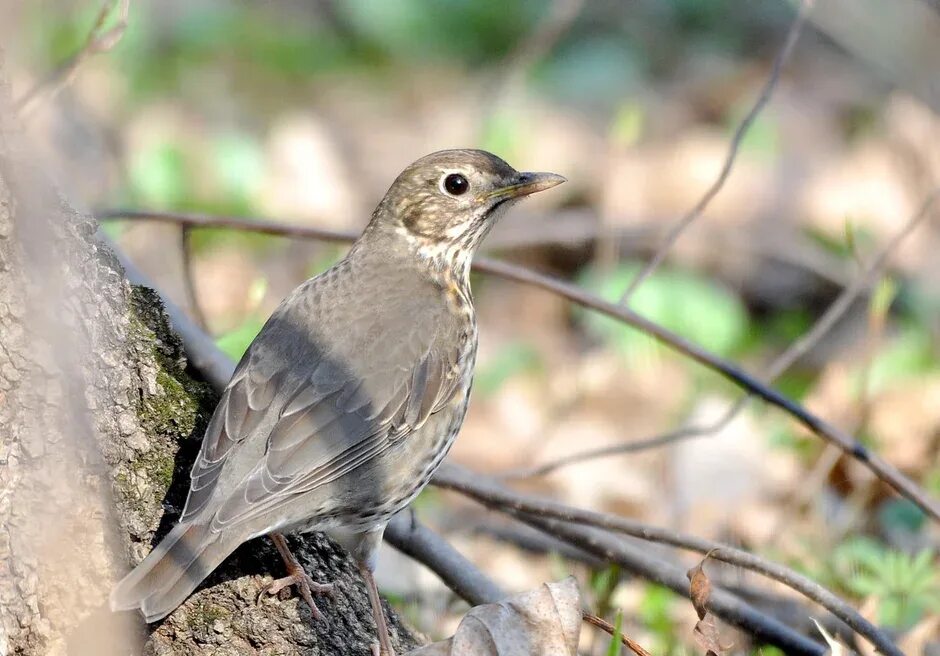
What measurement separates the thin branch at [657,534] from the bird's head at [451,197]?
25.4 inches

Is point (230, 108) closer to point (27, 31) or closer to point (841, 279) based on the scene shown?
point (27, 31)

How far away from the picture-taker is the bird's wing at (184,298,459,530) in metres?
2.80

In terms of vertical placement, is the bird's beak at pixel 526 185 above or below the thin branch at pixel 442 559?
above

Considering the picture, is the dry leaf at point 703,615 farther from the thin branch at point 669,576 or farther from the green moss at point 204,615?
the green moss at point 204,615

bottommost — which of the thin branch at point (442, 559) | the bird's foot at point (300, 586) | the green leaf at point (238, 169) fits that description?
the bird's foot at point (300, 586)

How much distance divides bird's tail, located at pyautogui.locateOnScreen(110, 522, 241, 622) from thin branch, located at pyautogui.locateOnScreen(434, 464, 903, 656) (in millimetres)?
1134

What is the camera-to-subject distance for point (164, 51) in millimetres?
8812

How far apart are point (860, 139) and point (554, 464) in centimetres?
478

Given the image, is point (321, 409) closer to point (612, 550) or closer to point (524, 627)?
point (524, 627)

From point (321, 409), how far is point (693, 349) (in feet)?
4.64

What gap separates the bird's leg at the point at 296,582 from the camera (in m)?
2.83

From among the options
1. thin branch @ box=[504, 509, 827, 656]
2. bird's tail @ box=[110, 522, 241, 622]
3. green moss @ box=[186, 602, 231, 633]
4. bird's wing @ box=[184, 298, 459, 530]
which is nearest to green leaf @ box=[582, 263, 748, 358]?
thin branch @ box=[504, 509, 827, 656]

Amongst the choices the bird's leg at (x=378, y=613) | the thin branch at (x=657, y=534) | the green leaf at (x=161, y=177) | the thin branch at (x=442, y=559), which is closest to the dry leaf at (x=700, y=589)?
the thin branch at (x=657, y=534)

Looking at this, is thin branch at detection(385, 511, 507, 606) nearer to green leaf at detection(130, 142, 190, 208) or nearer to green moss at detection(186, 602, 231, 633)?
green moss at detection(186, 602, 231, 633)
